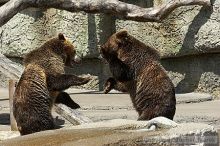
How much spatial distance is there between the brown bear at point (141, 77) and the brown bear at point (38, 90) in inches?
18.4

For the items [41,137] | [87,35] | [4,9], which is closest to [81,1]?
[4,9]

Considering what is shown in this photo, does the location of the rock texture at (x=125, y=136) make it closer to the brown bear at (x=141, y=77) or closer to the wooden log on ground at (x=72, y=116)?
the brown bear at (x=141, y=77)

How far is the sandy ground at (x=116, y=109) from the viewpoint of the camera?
29.6 ft

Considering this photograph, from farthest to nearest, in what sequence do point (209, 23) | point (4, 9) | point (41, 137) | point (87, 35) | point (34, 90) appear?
point (87, 35), point (209, 23), point (4, 9), point (34, 90), point (41, 137)

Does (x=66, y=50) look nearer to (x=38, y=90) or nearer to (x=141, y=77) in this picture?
(x=38, y=90)

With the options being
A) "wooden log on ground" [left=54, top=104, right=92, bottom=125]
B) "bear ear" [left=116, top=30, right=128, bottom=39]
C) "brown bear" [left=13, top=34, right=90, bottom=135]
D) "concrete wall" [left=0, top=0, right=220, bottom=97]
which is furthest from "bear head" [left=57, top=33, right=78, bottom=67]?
"concrete wall" [left=0, top=0, right=220, bottom=97]

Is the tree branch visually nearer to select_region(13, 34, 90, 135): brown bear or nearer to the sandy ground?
the sandy ground

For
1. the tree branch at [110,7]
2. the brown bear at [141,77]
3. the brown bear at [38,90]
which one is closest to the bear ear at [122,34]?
the brown bear at [141,77]

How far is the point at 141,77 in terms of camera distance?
6.82 m

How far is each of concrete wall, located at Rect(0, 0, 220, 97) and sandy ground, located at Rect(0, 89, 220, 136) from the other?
62 cm

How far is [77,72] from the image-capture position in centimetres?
1318

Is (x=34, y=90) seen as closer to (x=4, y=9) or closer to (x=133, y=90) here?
(x=133, y=90)

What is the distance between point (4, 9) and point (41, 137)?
560 centimetres

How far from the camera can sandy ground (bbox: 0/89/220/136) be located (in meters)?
9.01
